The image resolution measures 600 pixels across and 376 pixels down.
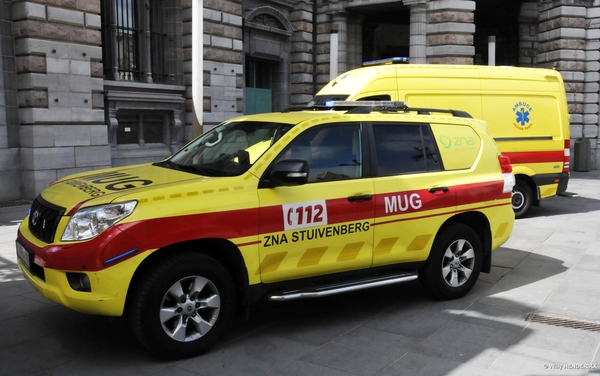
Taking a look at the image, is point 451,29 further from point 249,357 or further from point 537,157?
point 249,357

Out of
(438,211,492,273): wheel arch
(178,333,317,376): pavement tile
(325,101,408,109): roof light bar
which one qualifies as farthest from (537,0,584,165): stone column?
(178,333,317,376): pavement tile

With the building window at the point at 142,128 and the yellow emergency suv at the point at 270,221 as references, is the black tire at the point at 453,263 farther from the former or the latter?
the building window at the point at 142,128

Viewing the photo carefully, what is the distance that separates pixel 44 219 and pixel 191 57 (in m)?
11.8

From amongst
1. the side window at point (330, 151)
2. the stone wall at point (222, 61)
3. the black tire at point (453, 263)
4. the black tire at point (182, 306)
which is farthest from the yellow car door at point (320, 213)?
the stone wall at point (222, 61)

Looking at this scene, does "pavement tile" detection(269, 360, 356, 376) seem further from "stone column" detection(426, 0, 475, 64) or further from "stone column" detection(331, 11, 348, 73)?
"stone column" detection(331, 11, 348, 73)

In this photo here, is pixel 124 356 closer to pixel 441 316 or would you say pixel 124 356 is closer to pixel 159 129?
pixel 441 316

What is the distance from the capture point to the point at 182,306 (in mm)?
4531

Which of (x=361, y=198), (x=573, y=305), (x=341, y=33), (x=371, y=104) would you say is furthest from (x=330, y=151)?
(x=341, y=33)

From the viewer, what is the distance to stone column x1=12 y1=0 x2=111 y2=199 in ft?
39.0

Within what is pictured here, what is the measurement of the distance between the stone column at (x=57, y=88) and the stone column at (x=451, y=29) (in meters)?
11.4

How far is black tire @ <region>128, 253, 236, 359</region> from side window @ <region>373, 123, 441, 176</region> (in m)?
1.91

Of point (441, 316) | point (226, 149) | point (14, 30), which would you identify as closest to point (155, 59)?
point (14, 30)

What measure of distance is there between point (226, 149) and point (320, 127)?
886 millimetres

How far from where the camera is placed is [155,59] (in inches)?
621
